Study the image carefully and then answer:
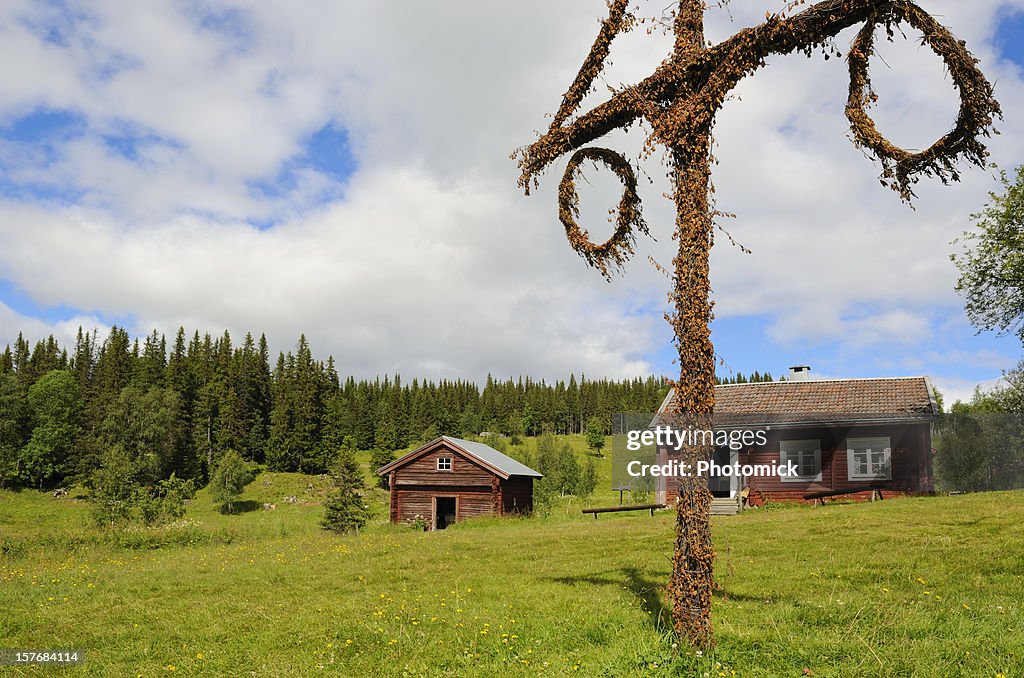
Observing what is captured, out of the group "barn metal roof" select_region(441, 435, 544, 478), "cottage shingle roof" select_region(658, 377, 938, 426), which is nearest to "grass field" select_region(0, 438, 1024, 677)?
"cottage shingle roof" select_region(658, 377, 938, 426)

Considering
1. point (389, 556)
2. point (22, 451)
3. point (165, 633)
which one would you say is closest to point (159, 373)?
point (22, 451)

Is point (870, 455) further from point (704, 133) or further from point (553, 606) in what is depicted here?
point (704, 133)

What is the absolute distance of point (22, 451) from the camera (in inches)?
2648

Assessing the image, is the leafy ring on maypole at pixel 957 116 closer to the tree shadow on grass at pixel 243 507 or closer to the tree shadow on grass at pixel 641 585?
the tree shadow on grass at pixel 641 585

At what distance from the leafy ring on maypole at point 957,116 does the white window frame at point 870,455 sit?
2453 centimetres

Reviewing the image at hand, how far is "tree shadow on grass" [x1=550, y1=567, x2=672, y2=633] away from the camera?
302 inches

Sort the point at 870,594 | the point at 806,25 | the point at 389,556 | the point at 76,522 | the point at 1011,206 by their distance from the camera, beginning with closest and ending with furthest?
the point at 806,25, the point at 870,594, the point at 389,556, the point at 1011,206, the point at 76,522

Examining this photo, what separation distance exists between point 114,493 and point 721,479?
38.7 metres

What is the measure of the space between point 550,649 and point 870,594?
4768 millimetres

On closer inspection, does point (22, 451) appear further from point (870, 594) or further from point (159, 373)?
point (870, 594)

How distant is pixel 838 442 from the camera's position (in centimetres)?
2833

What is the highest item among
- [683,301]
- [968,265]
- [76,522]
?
[968,265]

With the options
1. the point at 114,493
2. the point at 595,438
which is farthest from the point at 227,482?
the point at 595,438

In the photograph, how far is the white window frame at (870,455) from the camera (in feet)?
90.4
